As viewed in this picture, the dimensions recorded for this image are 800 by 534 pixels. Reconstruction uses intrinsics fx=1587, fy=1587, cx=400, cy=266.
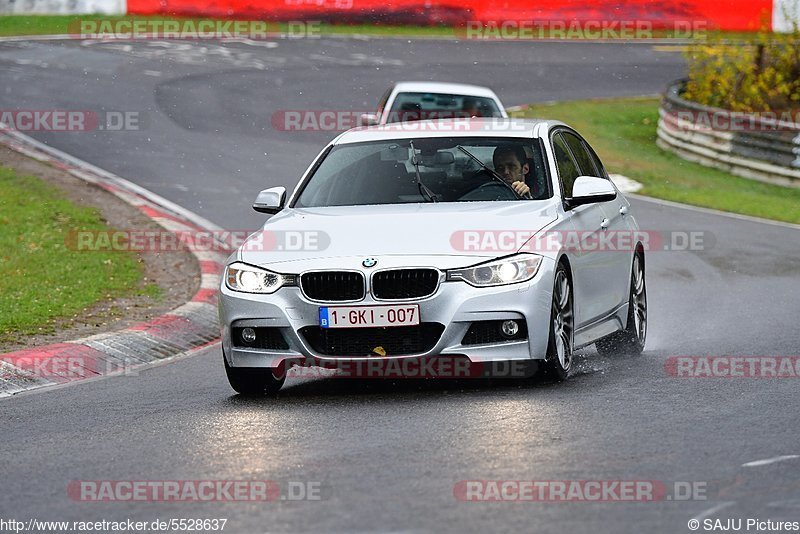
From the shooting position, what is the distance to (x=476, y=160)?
9578 millimetres

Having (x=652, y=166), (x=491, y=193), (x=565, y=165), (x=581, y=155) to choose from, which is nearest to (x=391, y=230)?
(x=491, y=193)

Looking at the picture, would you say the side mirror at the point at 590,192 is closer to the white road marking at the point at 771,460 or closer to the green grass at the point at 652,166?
the white road marking at the point at 771,460

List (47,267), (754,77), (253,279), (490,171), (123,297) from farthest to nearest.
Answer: (754,77) < (47,267) < (123,297) < (490,171) < (253,279)

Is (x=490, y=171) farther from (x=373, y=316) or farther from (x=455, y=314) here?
(x=373, y=316)

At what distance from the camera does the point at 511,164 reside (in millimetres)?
9602

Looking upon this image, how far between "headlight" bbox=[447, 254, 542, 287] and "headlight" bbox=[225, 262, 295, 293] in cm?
92

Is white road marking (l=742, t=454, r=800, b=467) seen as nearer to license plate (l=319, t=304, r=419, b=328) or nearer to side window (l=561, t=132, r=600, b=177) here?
license plate (l=319, t=304, r=419, b=328)

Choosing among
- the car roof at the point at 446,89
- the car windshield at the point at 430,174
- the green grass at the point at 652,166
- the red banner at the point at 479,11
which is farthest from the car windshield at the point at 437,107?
the red banner at the point at 479,11

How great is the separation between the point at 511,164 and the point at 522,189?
8.6 inches

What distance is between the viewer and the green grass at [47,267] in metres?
11.6

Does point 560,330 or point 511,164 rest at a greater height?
point 511,164

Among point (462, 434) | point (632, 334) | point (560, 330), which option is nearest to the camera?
point (462, 434)

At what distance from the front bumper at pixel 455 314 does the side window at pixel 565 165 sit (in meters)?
1.34

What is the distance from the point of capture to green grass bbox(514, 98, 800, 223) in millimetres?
21453
